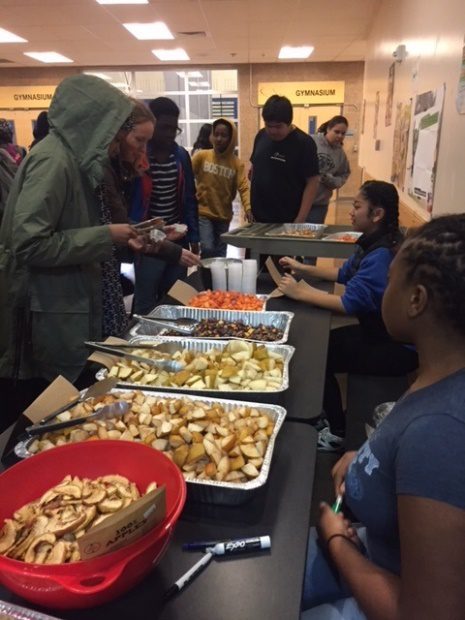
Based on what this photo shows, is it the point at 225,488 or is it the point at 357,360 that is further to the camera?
the point at 357,360

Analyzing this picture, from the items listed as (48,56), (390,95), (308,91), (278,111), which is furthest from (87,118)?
(308,91)

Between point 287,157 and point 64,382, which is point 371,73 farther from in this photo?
point 64,382

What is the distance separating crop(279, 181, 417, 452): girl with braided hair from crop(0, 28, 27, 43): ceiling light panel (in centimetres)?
702

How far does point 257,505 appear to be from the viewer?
0.86 meters

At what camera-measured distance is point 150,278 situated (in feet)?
8.78

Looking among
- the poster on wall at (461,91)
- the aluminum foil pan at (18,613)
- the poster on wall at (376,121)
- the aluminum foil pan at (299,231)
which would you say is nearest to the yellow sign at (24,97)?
the poster on wall at (376,121)

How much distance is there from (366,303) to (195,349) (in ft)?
2.65

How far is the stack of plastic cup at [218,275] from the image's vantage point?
6.48 ft

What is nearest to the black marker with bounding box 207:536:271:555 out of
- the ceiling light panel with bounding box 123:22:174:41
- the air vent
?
the ceiling light panel with bounding box 123:22:174:41

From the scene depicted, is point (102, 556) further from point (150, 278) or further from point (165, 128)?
point (165, 128)

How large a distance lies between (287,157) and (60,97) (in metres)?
1.94

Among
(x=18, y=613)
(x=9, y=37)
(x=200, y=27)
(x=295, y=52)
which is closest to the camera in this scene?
(x=18, y=613)

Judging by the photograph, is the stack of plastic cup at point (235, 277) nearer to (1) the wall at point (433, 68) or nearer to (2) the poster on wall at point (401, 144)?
(1) the wall at point (433, 68)

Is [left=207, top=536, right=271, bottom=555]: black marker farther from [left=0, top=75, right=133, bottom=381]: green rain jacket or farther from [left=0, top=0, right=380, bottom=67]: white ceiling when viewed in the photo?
[left=0, top=0, right=380, bottom=67]: white ceiling
